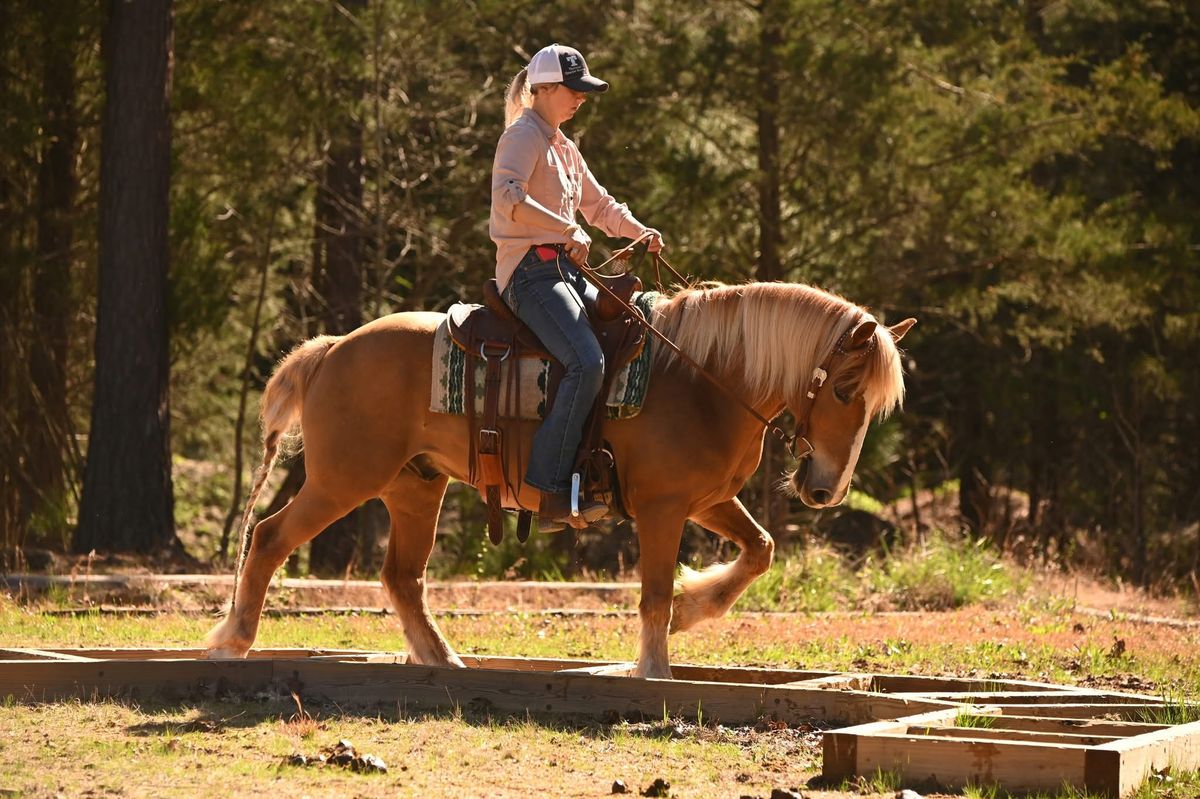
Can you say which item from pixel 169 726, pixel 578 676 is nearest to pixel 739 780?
pixel 578 676

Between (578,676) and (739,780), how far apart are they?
56.9 inches

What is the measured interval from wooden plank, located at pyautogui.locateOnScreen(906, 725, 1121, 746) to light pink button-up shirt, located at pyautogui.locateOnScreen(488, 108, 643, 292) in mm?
2948

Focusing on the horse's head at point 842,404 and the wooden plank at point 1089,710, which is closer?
the wooden plank at point 1089,710

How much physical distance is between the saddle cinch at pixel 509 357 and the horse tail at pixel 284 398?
0.85 metres

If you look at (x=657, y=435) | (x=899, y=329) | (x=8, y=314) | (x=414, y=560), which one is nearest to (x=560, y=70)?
(x=657, y=435)

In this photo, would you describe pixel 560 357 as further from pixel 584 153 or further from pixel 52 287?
pixel 52 287

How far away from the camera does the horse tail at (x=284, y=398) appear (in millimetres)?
7707

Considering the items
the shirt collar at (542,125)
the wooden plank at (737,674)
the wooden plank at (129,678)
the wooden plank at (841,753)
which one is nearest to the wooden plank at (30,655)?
the wooden plank at (129,678)

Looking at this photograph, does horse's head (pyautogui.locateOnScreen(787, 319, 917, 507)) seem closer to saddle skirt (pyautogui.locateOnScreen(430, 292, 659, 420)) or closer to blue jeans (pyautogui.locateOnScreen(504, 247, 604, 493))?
Answer: saddle skirt (pyautogui.locateOnScreen(430, 292, 659, 420))

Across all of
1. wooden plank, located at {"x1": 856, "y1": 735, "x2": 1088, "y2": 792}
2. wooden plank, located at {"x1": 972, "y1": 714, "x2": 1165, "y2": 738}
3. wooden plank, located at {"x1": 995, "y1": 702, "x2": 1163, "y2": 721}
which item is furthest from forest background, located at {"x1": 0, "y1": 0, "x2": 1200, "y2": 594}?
wooden plank, located at {"x1": 856, "y1": 735, "x2": 1088, "y2": 792}

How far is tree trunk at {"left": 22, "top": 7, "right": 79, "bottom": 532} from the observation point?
16312mm

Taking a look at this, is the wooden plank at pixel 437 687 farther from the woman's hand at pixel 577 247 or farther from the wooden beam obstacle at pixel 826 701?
the woman's hand at pixel 577 247

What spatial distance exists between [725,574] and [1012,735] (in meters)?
2.35

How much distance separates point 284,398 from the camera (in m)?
7.76
